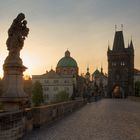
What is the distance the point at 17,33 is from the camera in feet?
49.2

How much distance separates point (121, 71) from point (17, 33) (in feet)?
434

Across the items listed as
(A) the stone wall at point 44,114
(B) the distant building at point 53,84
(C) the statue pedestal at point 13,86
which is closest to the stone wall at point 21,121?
(A) the stone wall at point 44,114

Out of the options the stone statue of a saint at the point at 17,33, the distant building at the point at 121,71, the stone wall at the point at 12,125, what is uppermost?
the distant building at the point at 121,71

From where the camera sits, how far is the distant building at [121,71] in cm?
14400

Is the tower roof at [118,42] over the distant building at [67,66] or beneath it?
over

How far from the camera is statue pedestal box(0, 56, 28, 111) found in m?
13.8

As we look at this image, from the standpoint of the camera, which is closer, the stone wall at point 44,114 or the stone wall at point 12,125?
the stone wall at point 12,125

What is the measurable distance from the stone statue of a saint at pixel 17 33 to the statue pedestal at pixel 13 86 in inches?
25.5

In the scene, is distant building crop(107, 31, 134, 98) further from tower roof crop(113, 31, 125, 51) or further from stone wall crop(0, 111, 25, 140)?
stone wall crop(0, 111, 25, 140)

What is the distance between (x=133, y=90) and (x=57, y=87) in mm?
31797

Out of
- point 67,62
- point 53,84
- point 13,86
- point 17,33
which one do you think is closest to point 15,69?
point 13,86

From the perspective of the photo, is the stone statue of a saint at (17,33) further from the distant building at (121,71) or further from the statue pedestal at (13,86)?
the distant building at (121,71)

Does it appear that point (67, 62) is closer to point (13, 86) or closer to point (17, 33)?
point (17, 33)

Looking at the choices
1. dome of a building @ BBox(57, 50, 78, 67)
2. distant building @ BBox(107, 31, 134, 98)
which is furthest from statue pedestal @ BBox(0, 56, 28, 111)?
distant building @ BBox(107, 31, 134, 98)
